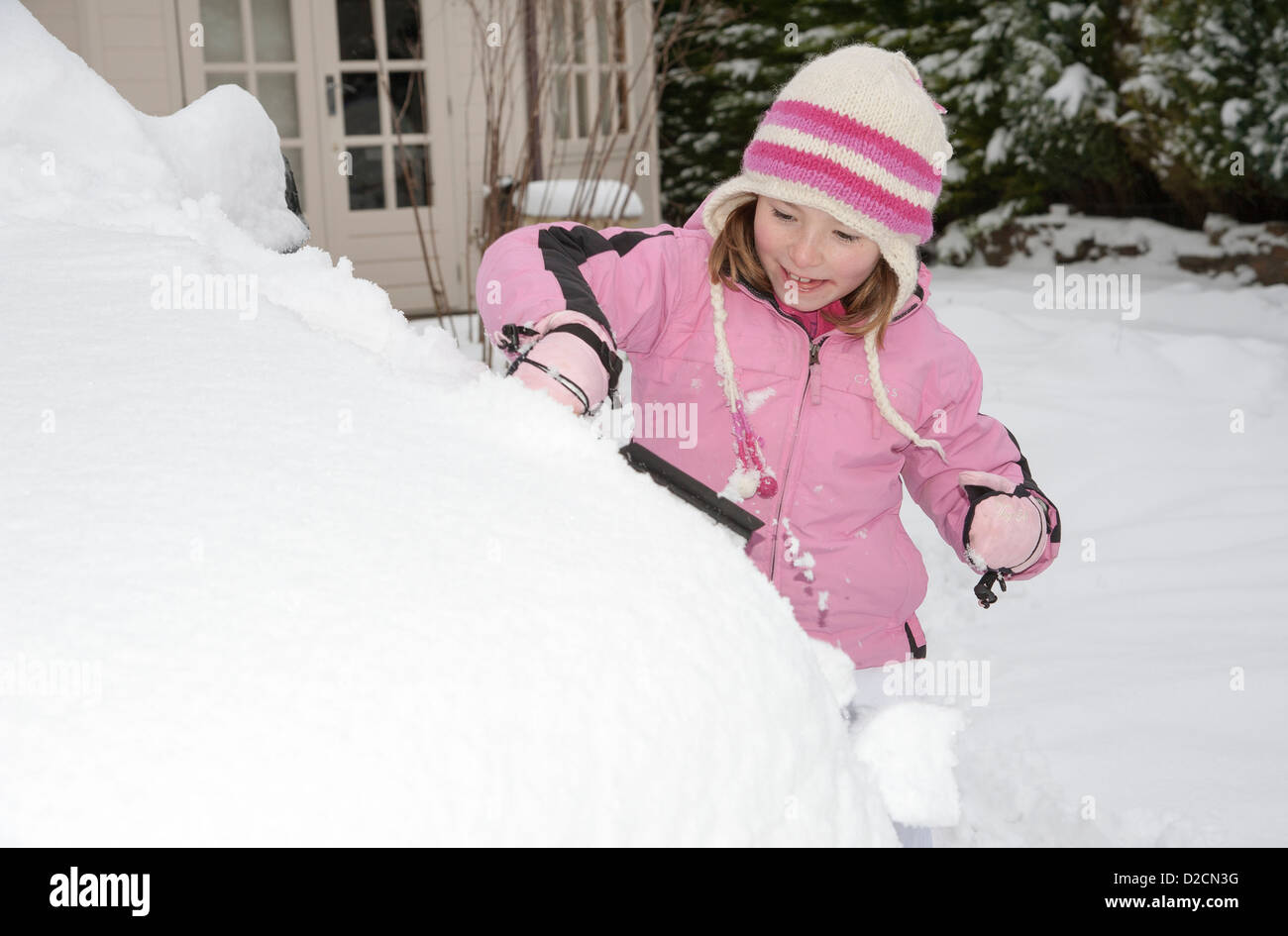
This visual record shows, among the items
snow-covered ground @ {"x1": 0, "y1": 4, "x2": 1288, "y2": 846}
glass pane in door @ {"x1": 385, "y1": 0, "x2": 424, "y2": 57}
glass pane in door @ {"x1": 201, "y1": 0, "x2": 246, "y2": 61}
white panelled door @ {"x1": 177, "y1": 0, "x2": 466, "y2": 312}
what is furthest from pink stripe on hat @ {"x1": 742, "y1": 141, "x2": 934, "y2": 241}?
glass pane in door @ {"x1": 201, "y1": 0, "x2": 246, "y2": 61}

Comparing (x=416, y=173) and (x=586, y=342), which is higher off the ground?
(x=586, y=342)

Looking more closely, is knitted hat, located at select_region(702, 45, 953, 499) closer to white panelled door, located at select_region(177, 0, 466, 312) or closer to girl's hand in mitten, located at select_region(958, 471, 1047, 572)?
girl's hand in mitten, located at select_region(958, 471, 1047, 572)

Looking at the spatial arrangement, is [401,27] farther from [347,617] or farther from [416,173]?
[347,617]

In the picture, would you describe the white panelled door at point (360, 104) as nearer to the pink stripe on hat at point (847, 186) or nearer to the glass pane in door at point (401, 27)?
the glass pane in door at point (401, 27)

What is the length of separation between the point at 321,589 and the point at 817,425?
3.91ft

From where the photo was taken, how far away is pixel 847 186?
1642 millimetres

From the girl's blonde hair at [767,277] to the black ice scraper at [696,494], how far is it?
2.81 ft

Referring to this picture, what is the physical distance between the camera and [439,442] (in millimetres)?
906

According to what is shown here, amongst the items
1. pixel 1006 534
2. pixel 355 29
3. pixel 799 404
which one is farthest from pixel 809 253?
pixel 355 29

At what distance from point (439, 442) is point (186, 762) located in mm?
345

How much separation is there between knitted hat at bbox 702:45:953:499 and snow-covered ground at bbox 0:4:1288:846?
0.72 m

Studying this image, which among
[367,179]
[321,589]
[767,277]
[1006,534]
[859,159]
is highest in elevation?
[859,159]

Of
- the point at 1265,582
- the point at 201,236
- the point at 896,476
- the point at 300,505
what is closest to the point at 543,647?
the point at 300,505

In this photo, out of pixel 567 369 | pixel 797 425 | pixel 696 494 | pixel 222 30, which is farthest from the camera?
pixel 222 30
